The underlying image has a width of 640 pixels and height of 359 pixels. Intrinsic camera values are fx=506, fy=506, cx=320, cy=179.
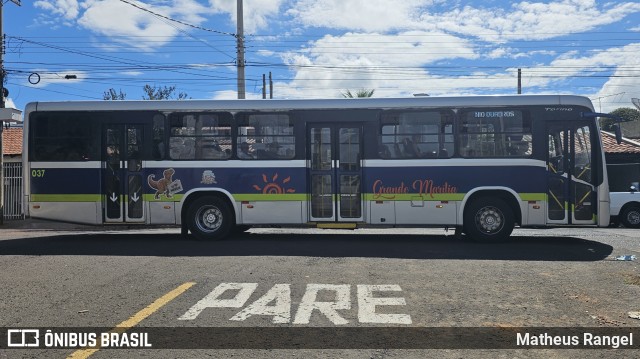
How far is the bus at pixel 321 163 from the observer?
10820 millimetres

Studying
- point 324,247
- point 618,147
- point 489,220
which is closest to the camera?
point 324,247

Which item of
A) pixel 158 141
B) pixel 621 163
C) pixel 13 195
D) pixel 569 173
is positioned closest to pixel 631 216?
pixel 569 173

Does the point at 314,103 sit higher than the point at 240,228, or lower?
higher

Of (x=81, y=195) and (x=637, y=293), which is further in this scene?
(x=81, y=195)

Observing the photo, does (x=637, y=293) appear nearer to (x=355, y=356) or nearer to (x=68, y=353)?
(x=355, y=356)

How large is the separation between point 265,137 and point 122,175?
3429 mm

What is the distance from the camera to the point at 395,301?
6.10m

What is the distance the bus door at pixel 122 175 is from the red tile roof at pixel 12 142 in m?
16.5

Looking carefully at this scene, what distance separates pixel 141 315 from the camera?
556 cm

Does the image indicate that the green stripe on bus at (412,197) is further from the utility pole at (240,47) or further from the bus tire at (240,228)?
the utility pole at (240,47)

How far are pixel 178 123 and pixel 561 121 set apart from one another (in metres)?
8.45

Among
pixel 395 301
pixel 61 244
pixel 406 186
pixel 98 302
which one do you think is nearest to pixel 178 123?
pixel 61 244

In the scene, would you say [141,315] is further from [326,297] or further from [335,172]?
[335,172]

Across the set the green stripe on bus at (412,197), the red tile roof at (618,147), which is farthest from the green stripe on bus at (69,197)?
the red tile roof at (618,147)
